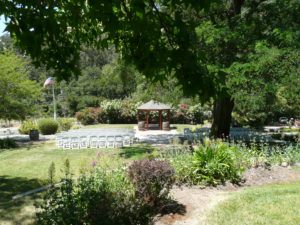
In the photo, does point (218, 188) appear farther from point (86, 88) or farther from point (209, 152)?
point (86, 88)

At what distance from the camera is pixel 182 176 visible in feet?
21.1

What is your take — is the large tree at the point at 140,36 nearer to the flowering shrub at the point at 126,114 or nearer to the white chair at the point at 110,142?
the white chair at the point at 110,142

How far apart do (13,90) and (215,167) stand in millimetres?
13951

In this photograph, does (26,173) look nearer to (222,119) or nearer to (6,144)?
(6,144)

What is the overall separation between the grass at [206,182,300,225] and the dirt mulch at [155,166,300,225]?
24 centimetres

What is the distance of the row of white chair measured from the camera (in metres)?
13.9

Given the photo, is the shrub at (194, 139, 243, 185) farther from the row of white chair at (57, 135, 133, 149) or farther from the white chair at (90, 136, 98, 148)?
the white chair at (90, 136, 98, 148)

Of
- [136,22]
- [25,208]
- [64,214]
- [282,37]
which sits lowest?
[25,208]

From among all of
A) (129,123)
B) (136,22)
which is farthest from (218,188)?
(129,123)

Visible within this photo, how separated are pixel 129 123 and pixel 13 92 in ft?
51.6

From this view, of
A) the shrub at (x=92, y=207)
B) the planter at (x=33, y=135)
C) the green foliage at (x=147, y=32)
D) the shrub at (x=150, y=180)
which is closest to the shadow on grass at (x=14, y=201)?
the shrub at (x=92, y=207)

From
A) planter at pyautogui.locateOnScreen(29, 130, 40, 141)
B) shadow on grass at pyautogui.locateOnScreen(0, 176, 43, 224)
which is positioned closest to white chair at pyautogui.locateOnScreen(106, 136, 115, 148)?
shadow on grass at pyautogui.locateOnScreen(0, 176, 43, 224)

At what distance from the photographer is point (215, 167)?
645 cm

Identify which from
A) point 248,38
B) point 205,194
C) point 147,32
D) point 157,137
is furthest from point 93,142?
point 147,32
